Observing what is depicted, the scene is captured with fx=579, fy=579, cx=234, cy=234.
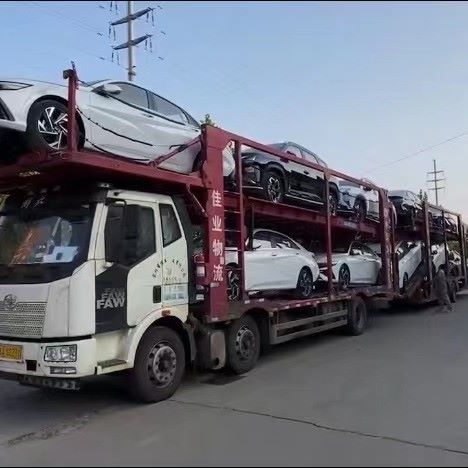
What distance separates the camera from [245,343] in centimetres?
824

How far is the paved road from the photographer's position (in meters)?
4.61

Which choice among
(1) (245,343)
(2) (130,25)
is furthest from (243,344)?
(2) (130,25)

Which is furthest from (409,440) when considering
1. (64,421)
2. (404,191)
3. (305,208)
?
(404,191)

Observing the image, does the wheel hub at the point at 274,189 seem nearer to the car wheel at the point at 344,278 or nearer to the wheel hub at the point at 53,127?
the car wheel at the point at 344,278

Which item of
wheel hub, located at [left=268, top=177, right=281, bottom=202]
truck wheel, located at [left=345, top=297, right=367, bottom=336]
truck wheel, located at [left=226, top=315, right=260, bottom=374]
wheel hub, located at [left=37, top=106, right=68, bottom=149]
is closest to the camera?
wheel hub, located at [left=37, top=106, right=68, bottom=149]

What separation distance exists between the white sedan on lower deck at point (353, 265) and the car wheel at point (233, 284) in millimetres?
3129

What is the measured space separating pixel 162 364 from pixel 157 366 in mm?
92

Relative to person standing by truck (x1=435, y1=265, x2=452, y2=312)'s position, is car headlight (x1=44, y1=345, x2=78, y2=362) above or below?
below

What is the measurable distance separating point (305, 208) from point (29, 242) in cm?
533

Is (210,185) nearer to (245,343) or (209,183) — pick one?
(209,183)

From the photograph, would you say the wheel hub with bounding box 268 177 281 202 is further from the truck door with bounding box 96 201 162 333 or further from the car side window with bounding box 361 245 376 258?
the car side window with bounding box 361 245 376 258

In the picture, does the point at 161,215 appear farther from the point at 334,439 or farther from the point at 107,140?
the point at 334,439

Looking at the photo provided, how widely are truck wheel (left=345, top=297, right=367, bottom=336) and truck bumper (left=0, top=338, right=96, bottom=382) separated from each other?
23.5 feet

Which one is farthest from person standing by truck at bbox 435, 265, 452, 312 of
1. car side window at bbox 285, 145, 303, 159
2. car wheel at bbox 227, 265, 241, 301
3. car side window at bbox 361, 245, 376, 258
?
car wheel at bbox 227, 265, 241, 301
